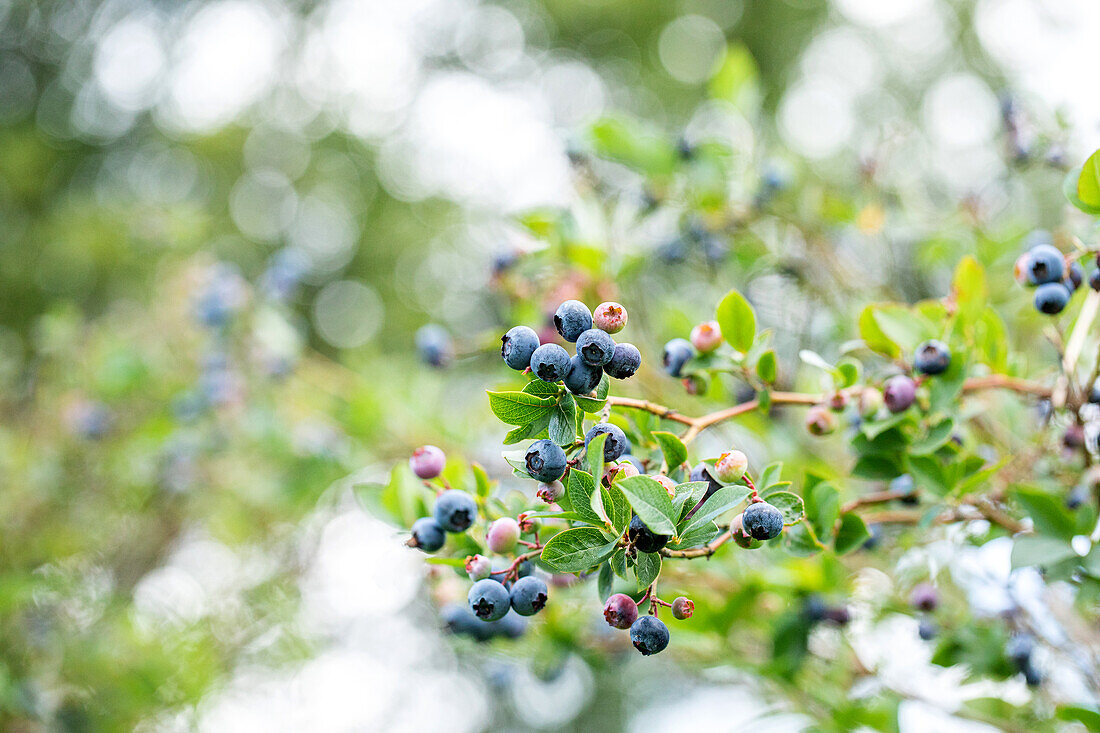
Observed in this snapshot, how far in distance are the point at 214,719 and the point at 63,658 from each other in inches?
15.6

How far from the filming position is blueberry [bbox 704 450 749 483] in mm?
575

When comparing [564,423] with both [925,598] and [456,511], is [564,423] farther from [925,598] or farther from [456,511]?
[925,598]

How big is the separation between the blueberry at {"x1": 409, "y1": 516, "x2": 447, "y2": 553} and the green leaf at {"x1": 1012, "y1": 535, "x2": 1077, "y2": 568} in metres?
0.57

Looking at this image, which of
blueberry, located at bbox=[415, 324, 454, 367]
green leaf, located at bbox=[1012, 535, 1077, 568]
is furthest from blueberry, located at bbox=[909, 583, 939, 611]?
blueberry, located at bbox=[415, 324, 454, 367]

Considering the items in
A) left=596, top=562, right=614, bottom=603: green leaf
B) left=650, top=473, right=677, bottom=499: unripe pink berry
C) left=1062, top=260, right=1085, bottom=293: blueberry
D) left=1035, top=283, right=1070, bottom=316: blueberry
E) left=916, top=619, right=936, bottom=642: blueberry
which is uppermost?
left=1062, top=260, right=1085, bottom=293: blueberry

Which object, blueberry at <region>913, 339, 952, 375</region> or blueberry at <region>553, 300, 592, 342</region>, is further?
blueberry at <region>913, 339, 952, 375</region>

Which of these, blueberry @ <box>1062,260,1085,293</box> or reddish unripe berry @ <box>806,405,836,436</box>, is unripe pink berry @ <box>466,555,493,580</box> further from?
blueberry @ <box>1062,260,1085,293</box>

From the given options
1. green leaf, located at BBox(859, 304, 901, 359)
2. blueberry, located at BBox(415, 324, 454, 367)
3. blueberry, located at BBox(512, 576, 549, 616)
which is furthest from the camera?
blueberry, located at BBox(415, 324, 454, 367)

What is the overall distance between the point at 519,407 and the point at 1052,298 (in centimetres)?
59

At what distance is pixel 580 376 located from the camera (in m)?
0.54

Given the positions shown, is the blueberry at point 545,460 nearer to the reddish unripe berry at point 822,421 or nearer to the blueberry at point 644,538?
the blueberry at point 644,538

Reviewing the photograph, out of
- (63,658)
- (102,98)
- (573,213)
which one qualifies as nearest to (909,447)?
(573,213)

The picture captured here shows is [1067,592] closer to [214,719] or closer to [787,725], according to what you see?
[787,725]

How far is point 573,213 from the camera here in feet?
3.99
